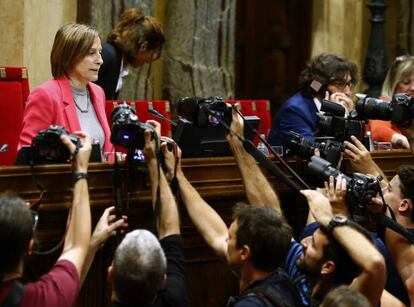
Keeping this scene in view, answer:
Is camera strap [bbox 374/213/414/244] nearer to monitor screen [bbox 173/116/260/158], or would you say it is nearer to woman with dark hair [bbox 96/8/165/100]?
monitor screen [bbox 173/116/260/158]

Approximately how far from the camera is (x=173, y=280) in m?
3.39

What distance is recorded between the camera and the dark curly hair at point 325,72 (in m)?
5.64

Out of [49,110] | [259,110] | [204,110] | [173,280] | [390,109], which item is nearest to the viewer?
[173,280]

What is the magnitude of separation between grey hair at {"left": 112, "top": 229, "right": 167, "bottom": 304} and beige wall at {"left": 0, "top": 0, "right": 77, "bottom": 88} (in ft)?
11.2

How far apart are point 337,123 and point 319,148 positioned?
0.24m

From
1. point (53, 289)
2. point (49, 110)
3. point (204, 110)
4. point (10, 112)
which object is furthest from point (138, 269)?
point (10, 112)

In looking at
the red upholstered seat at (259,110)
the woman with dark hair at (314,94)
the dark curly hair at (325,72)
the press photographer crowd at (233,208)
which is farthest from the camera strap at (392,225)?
the red upholstered seat at (259,110)

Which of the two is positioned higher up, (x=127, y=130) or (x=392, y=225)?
(x=127, y=130)

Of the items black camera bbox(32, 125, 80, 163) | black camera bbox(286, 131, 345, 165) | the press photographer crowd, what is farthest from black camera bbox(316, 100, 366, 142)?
black camera bbox(32, 125, 80, 163)

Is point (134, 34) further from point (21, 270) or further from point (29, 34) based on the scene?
point (21, 270)

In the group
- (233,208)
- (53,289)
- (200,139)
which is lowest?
(233,208)

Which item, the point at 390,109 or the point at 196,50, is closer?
the point at 390,109

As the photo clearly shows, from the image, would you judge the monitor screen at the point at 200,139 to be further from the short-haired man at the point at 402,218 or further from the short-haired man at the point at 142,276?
the short-haired man at the point at 142,276

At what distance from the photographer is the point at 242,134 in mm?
4434
